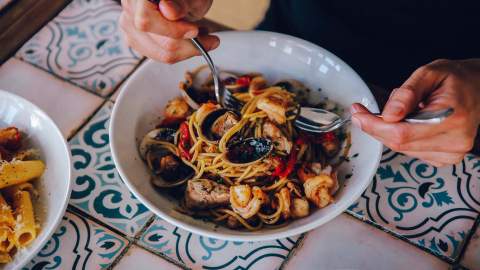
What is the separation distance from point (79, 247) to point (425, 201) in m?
0.83

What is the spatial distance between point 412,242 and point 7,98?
105cm

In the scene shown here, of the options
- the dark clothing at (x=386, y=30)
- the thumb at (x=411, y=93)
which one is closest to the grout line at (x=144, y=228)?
the thumb at (x=411, y=93)

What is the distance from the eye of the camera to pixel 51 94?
4.54ft

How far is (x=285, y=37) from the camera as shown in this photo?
1.25m

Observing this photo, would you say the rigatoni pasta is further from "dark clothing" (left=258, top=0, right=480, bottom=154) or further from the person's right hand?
"dark clothing" (left=258, top=0, right=480, bottom=154)

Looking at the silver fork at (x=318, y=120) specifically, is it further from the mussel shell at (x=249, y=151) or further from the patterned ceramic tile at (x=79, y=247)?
the patterned ceramic tile at (x=79, y=247)

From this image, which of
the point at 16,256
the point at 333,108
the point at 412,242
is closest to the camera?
the point at 16,256

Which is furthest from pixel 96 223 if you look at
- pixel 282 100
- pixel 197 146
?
pixel 282 100

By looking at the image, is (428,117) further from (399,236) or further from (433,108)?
(399,236)

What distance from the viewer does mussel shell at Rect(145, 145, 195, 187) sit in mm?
1105

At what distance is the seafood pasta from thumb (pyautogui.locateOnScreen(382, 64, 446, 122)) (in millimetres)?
230

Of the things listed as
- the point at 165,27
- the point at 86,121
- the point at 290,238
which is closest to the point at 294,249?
the point at 290,238

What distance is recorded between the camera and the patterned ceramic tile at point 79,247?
1.07 m

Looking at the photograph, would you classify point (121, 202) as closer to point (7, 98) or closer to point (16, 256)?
point (16, 256)
